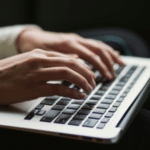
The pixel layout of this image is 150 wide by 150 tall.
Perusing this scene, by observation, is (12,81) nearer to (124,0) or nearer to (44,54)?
(44,54)

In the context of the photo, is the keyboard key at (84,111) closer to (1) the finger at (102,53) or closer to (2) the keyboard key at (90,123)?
(2) the keyboard key at (90,123)

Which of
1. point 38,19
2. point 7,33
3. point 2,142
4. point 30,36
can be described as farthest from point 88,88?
point 38,19

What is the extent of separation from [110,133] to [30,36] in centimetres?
51

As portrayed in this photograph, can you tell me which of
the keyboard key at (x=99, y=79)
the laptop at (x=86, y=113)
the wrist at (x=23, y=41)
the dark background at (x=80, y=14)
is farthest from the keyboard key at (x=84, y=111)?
the dark background at (x=80, y=14)

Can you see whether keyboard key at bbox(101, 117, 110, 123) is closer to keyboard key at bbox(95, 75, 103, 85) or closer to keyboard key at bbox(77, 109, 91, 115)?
keyboard key at bbox(77, 109, 91, 115)

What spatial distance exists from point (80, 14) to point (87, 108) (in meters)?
1.08

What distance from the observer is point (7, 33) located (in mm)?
898

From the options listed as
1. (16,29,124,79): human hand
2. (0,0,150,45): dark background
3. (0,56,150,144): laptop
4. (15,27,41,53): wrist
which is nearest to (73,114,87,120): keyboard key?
(0,56,150,144): laptop

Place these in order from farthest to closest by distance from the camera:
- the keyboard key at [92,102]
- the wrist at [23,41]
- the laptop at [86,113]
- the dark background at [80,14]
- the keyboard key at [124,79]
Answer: the dark background at [80,14]
the wrist at [23,41]
the keyboard key at [124,79]
the keyboard key at [92,102]
the laptop at [86,113]

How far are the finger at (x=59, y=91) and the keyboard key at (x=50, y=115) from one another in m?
0.04

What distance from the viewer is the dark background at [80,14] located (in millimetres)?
1429

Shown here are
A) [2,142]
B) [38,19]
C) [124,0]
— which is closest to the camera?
[2,142]

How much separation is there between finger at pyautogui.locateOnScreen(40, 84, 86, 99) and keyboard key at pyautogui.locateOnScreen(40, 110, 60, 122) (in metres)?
0.04

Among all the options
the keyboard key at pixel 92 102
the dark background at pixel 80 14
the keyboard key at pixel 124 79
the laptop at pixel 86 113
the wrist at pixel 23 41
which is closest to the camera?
the laptop at pixel 86 113
